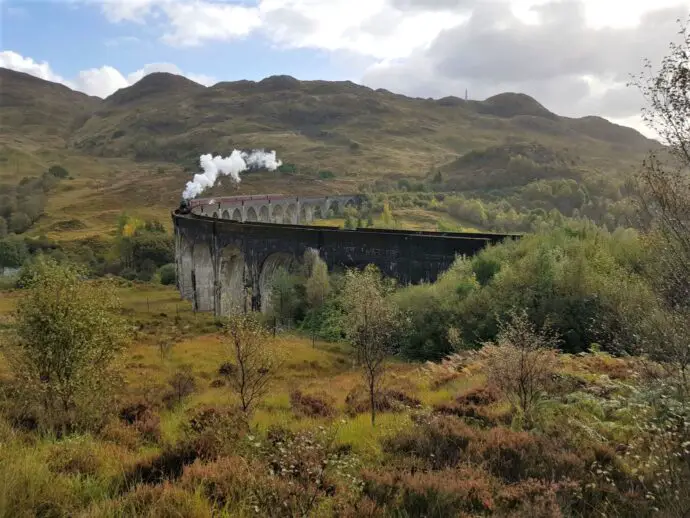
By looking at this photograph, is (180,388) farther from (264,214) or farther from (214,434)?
(264,214)

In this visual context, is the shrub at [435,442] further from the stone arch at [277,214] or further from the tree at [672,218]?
the stone arch at [277,214]

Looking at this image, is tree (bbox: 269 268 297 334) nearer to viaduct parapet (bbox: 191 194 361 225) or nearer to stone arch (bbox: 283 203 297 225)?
viaduct parapet (bbox: 191 194 361 225)

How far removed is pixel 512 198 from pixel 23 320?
9312cm

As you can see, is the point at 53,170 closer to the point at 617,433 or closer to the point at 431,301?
the point at 431,301

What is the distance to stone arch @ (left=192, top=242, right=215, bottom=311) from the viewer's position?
41969 millimetres

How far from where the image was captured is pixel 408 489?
19.8 feet

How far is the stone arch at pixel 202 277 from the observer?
42.0 m

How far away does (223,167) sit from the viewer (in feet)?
395

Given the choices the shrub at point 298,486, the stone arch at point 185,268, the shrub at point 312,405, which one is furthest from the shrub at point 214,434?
the stone arch at point 185,268

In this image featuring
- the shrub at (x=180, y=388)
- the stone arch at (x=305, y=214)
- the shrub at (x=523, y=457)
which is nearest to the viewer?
the shrub at (x=523, y=457)

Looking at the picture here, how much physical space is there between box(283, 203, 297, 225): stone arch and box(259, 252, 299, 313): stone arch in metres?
52.3

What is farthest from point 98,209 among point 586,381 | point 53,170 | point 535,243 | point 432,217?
point 586,381

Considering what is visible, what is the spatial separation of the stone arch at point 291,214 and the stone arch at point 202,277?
Answer: 143ft

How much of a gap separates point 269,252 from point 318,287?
6.19 m
